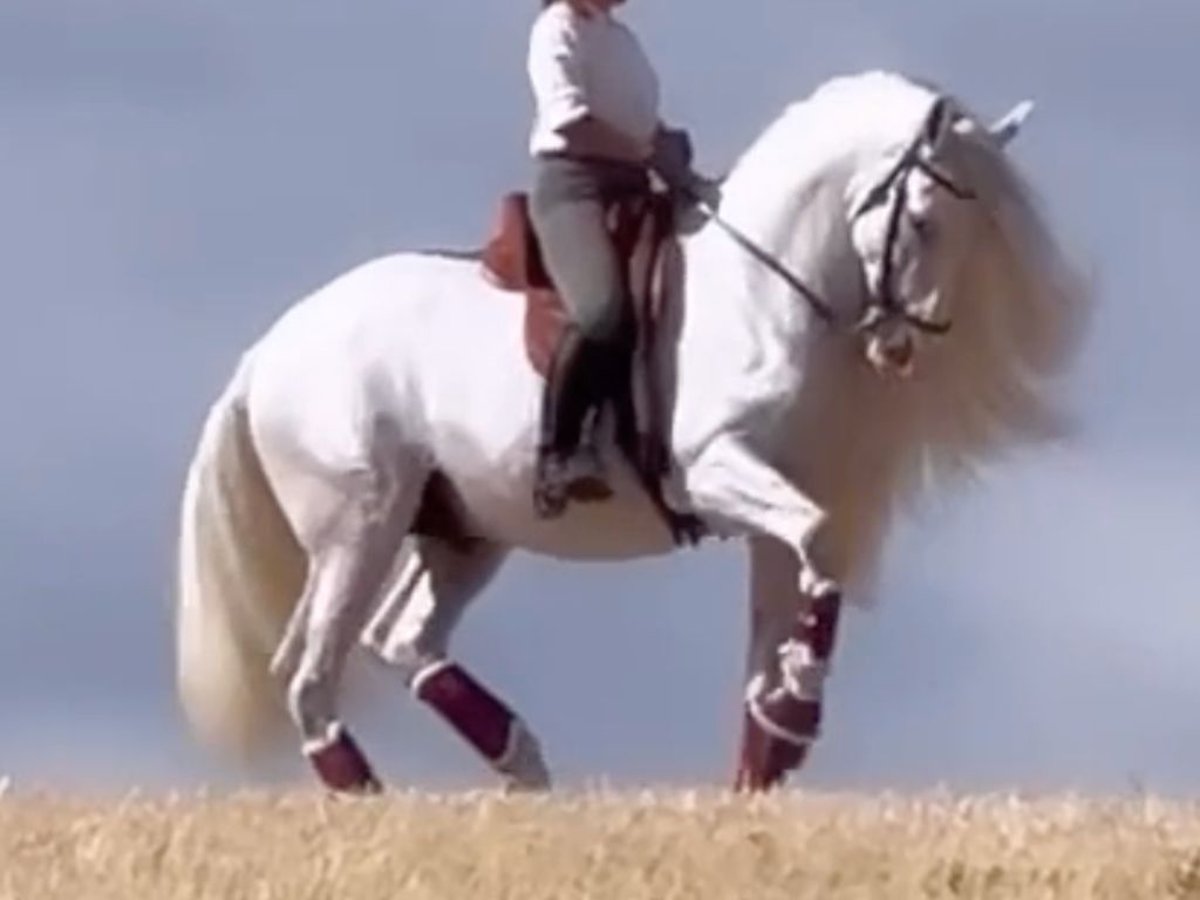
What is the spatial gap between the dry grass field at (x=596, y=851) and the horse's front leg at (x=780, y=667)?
86.5 inches

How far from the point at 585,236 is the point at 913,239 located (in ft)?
3.34

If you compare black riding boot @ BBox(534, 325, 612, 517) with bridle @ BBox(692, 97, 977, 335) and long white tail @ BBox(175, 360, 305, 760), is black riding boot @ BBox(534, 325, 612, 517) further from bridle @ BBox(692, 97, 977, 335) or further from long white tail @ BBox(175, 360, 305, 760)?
long white tail @ BBox(175, 360, 305, 760)

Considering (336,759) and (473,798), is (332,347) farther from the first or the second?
(473,798)

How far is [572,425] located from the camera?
19766mm

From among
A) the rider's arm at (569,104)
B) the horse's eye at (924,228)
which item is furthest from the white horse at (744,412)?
the rider's arm at (569,104)

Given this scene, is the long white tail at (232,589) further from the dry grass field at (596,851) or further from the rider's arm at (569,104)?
the dry grass field at (596,851)

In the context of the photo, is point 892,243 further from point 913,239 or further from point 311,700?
point 311,700

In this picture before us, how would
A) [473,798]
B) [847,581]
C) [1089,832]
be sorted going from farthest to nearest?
[847,581] → [473,798] → [1089,832]

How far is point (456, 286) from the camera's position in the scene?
20.4m

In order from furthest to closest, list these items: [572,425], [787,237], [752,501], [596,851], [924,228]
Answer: [572,425] < [787,237] < [924,228] < [752,501] < [596,851]

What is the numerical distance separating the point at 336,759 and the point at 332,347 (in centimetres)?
133

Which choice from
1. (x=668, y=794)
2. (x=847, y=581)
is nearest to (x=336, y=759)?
(x=847, y=581)

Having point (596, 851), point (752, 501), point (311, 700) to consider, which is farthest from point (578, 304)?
point (596, 851)

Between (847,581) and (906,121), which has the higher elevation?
(906,121)
